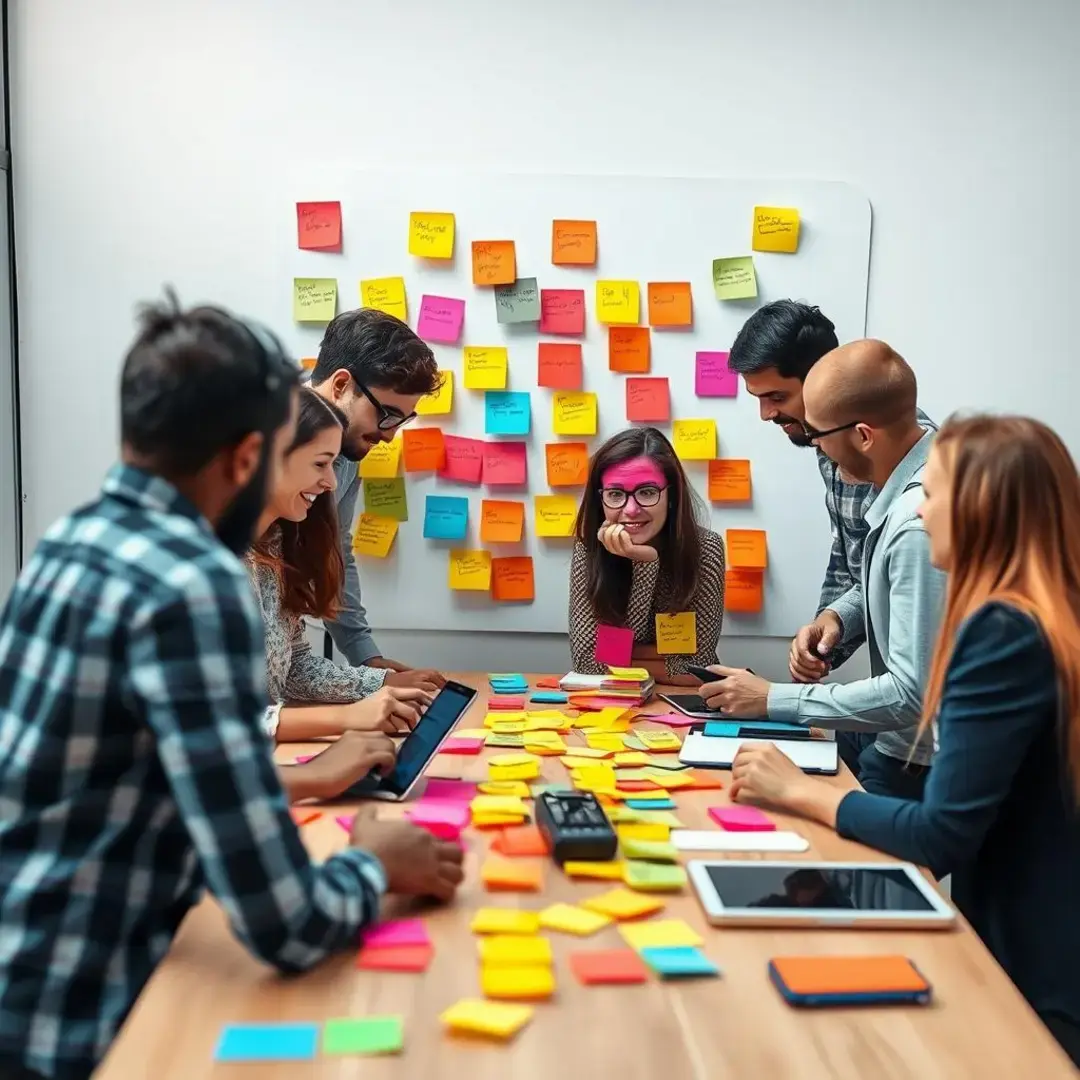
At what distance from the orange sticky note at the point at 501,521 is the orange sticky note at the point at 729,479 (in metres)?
0.53

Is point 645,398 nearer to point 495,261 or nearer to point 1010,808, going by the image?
point 495,261

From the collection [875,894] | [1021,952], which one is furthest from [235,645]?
[1021,952]

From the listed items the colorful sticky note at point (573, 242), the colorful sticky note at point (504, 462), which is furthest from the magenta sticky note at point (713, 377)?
the colorful sticky note at point (504, 462)

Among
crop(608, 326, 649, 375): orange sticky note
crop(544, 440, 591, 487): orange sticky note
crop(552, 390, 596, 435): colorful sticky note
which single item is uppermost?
crop(608, 326, 649, 375): orange sticky note

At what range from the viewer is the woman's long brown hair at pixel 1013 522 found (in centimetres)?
134

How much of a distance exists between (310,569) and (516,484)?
1.00 metres

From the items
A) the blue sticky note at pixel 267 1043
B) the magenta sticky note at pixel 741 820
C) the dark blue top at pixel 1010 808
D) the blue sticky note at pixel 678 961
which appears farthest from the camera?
the magenta sticky note at pixel 741 820

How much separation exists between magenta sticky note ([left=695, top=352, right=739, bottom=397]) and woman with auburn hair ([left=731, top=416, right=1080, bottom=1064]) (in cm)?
157

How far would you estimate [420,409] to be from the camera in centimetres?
298

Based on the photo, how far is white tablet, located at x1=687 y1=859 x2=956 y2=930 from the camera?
1.18 metres

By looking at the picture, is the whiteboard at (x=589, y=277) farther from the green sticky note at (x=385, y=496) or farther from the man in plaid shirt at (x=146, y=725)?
the man in plaid shirt at (x=146, y=725)

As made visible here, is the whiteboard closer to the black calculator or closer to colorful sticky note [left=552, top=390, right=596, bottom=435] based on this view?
colorful sticky note [left=552, top=390, right=596, bottom=435]

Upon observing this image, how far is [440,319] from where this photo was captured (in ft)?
9.75

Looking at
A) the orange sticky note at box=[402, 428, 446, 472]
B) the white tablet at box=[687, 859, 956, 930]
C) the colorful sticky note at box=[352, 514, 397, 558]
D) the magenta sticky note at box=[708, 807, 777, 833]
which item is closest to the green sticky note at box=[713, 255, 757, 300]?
the orange sticky note at box=[402, 428, 446, 472]
